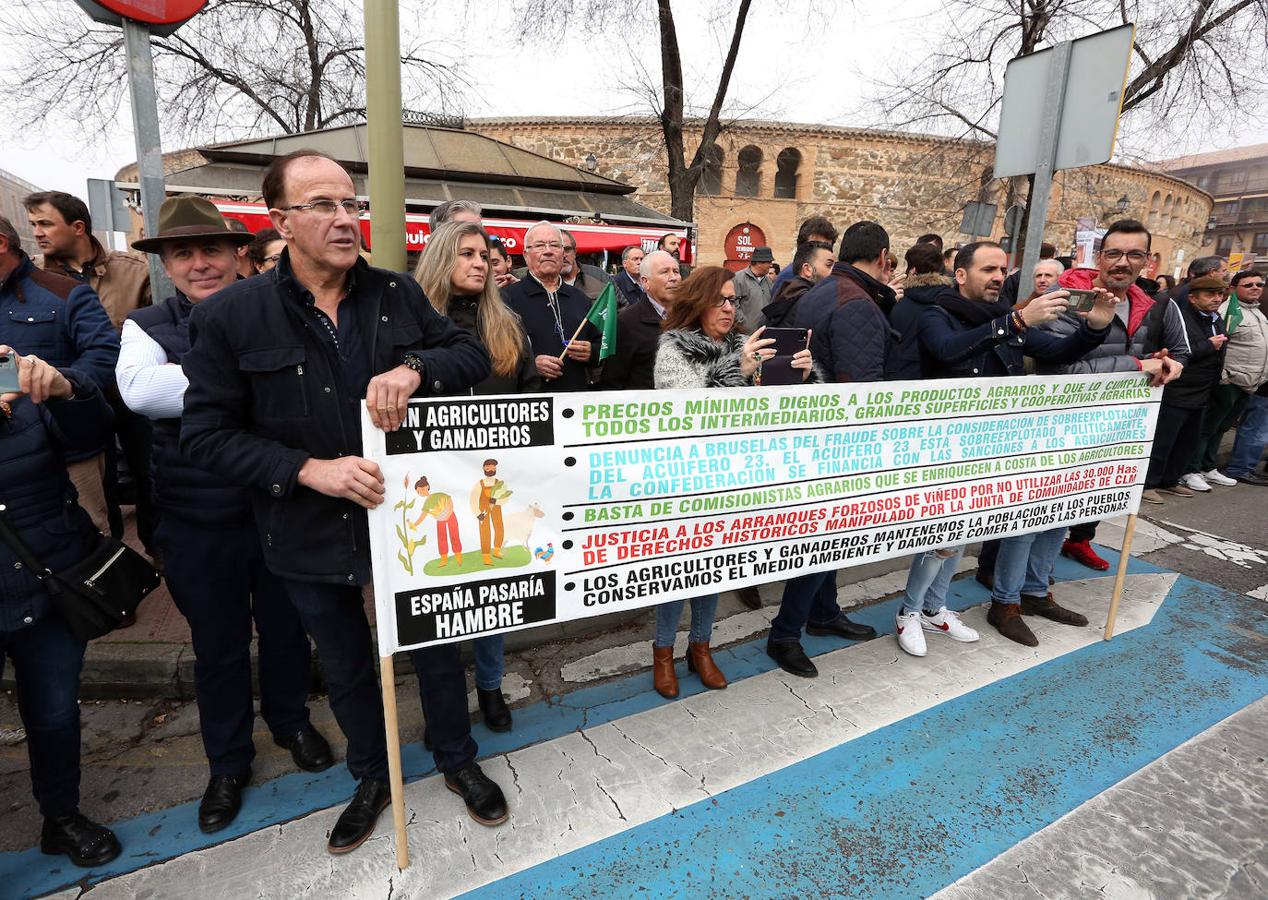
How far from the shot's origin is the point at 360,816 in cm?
239

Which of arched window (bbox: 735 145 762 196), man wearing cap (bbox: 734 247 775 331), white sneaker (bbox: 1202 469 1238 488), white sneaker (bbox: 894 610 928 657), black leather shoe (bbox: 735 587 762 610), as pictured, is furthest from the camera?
arched window (bbox: 735 145 762 196)

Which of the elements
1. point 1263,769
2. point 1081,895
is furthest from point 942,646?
point 1081,895

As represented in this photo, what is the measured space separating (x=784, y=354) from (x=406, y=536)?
1790 mm

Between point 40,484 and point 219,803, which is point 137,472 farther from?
point 219,803

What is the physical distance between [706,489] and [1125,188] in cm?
3952

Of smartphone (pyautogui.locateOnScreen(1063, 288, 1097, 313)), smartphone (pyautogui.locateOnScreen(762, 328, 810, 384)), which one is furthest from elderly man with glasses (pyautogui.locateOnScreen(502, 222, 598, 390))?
smartphone (pyautogui.locateOnScreen(1063, 288, 1097, 313))

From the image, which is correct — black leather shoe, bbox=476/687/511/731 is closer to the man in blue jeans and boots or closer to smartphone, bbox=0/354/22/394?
the man in blue jeans and boots

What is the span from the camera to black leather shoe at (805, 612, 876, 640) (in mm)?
3936

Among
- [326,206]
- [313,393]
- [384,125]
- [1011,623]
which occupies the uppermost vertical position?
[384,125]

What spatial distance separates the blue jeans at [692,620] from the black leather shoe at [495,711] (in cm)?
81

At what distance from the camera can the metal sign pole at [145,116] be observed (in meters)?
2.69

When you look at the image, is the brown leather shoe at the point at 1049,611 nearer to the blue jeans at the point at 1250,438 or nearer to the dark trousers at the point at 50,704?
the dark trousers at the point at 50,704

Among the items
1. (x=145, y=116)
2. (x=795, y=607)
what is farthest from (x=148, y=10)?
(x=795, y=607)

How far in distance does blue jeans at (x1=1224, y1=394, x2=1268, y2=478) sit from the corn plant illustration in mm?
9154
